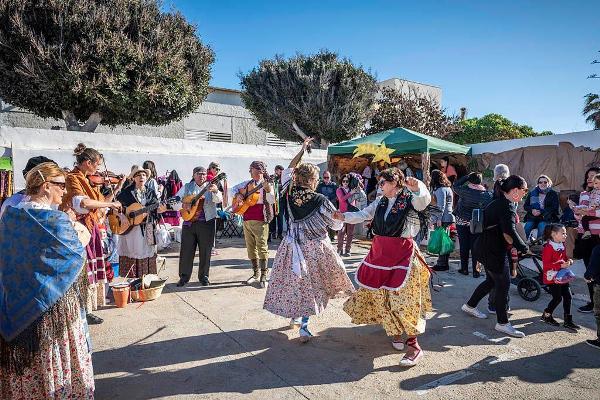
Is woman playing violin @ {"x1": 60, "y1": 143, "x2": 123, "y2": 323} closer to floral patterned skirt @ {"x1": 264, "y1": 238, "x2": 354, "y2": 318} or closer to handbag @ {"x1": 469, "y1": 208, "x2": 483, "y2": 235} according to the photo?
floral patterned skirt @ {"x1": 264, "y1": 238, "x2": 354, "y2": 318}

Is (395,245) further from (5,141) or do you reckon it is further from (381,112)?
(381,112)

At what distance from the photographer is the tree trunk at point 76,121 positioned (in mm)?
12703

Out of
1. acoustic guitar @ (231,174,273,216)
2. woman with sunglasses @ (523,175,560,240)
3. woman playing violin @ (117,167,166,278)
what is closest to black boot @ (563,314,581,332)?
woman with sunglasses @ (523,175,560,240)

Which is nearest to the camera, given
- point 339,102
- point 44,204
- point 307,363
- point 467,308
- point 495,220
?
point 44,204

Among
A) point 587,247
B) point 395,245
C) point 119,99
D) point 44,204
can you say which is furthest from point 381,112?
point 44,204

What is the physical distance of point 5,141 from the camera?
8055mm

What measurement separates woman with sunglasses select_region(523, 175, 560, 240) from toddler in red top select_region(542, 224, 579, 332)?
2.42m

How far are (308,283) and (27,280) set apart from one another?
92.7 inches

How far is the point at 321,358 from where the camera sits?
3.67 m

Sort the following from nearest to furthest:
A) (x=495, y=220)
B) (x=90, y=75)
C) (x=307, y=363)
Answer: (x=307, y=363) → (x=495, y=220) → (x=90, y=75)

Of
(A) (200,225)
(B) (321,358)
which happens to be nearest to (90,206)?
(A) (200,225)

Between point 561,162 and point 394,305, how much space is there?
8.17 m

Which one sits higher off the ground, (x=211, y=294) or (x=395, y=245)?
(x=395, y=245)

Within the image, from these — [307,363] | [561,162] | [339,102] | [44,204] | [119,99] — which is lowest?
[307,363]
